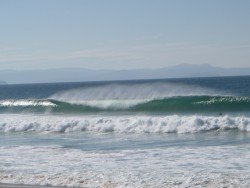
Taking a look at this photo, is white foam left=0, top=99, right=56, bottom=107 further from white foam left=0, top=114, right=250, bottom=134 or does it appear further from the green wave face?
white foam left=0, top=114, right=250, bottom=134

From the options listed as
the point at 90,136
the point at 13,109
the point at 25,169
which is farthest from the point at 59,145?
the point at 13,109

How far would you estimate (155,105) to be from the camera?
101 ft

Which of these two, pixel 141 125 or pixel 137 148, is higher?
pixel 141 125

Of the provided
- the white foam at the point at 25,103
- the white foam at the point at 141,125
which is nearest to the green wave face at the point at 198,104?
the white foam at the point at 141,125

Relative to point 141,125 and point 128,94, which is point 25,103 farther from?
point 141,125

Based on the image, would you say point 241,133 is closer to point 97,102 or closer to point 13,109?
point 97,102

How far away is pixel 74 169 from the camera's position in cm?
1173

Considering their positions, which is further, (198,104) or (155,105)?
(155,105)

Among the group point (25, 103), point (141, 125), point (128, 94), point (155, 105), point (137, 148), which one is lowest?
point (137, 148)

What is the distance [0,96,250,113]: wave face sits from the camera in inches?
1132

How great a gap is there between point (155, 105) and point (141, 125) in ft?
31.5

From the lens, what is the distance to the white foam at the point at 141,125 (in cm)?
2011

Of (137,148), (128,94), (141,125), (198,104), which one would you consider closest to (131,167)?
(137,148)

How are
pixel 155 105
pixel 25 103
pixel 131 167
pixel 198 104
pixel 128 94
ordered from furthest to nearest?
pixel 25 103
pixel 128 94
pixel 155 105
pixel 198 104
pixel 131 167
